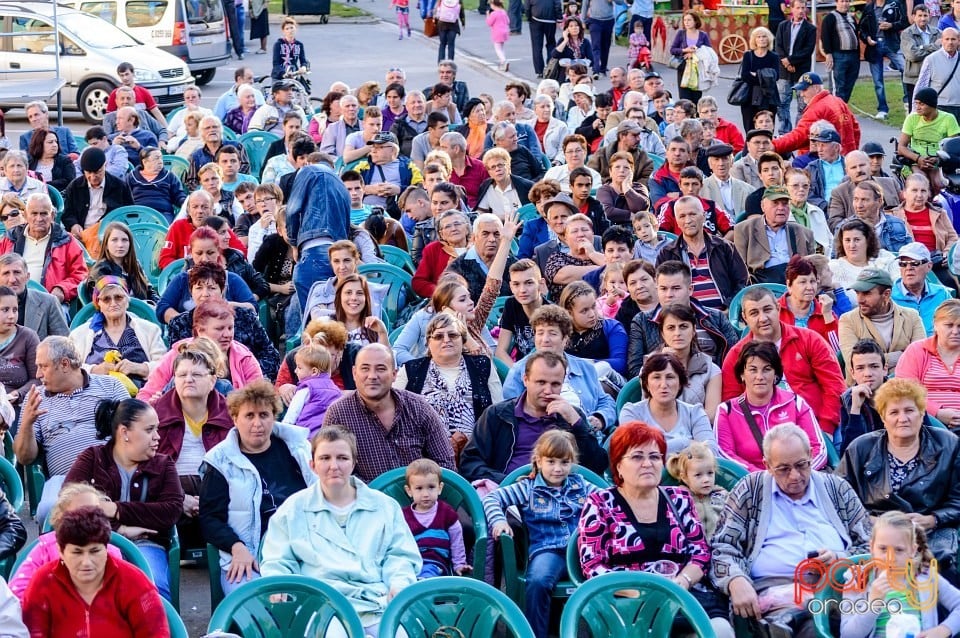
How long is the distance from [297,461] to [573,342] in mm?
2424

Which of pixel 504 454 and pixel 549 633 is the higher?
pixel 504 454

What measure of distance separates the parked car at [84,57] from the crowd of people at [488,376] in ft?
29.6

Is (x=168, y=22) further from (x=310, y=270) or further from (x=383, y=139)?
(x=310, y=270)

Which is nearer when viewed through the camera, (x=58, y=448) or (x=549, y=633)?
(x=549, y=633)

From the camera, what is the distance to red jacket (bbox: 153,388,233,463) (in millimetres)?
7523

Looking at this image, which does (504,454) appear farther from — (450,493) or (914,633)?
(914,633)

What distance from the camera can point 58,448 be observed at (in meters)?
7.70

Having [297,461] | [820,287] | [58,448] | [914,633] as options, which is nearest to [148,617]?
[297,461]

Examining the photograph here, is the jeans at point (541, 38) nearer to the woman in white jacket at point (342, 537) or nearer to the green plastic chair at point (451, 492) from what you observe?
the green plastic chair at point (451, 492)

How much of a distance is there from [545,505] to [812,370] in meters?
2.21

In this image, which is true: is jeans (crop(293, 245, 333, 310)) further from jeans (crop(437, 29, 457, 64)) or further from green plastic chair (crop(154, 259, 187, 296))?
jeans (crop(437, 29, 457, 64))

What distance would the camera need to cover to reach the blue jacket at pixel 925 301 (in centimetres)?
963

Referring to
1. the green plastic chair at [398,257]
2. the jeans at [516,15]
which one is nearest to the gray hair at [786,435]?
the green plastic chair at [398,257]

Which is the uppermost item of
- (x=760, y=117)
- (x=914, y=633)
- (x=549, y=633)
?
(x=760, y=117)
